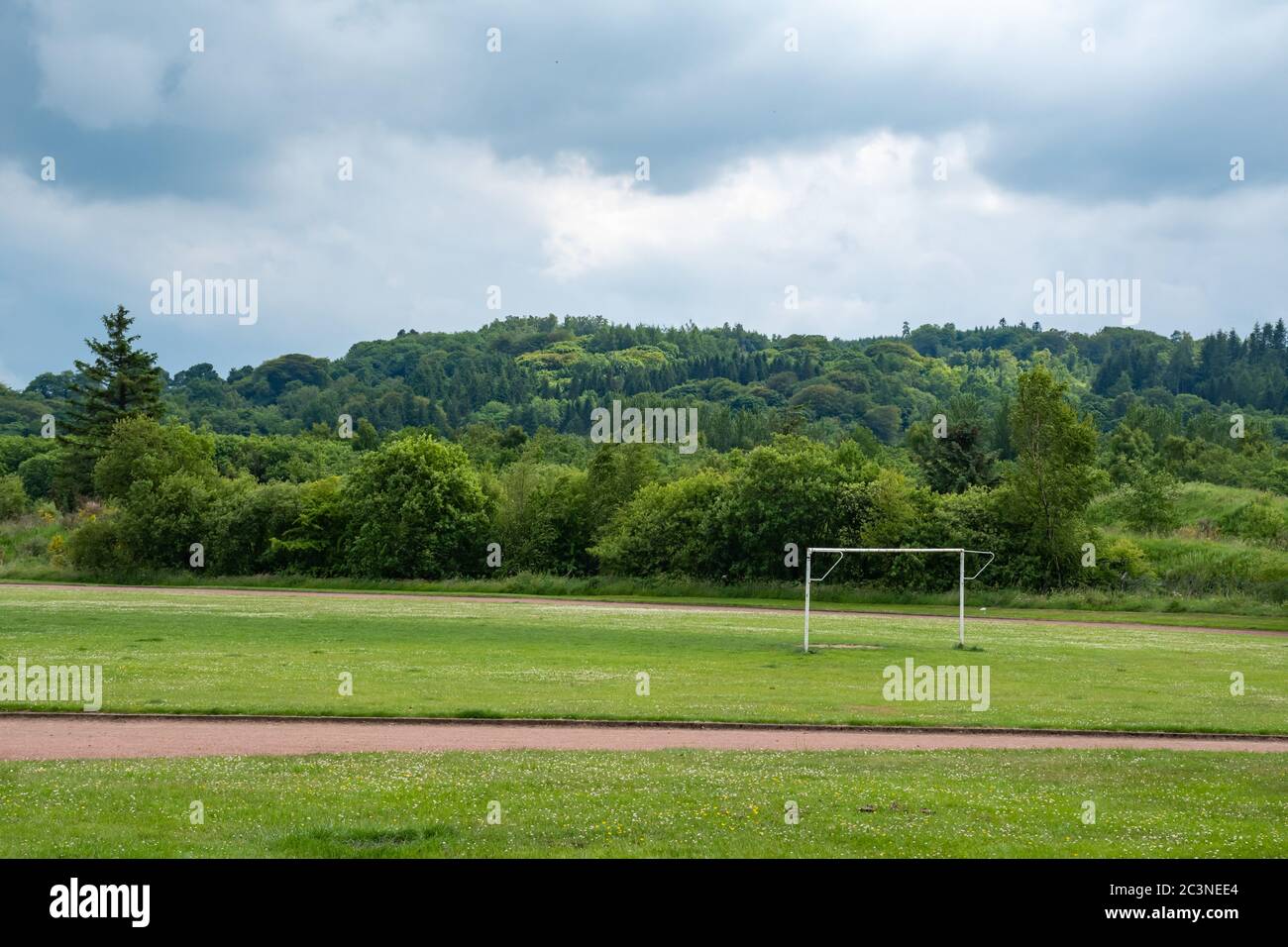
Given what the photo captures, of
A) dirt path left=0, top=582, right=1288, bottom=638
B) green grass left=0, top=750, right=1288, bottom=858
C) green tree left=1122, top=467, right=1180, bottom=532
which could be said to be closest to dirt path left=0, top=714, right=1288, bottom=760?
green grass left=0, top=750, right=1288, bottom=858

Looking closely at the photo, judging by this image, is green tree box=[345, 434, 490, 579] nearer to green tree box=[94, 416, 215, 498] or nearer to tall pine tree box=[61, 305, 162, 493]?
green tree box=[94, 416, 215, 498]

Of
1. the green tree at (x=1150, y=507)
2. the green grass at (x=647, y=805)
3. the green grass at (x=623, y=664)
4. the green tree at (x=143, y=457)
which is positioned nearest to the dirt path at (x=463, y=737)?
the green grass at (x=623, y=664)

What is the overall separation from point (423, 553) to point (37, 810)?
7738 centimetres

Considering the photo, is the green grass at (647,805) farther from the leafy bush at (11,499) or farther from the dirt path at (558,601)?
the leafy bush at (11,499)

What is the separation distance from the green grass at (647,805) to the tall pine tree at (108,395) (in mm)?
114228

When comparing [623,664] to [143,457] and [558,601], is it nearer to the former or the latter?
[558,601]

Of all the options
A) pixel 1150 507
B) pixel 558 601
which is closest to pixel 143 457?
pixel 558 601

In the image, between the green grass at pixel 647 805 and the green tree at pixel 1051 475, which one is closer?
the green grass at pixel 647 805

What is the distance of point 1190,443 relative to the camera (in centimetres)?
12100

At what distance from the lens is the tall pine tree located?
122312 millimetres

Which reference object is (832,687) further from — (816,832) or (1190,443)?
(1190,443)

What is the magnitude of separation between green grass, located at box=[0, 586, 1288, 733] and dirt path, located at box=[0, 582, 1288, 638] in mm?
3512

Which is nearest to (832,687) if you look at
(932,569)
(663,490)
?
(932,569)

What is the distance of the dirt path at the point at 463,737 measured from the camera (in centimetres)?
2027
